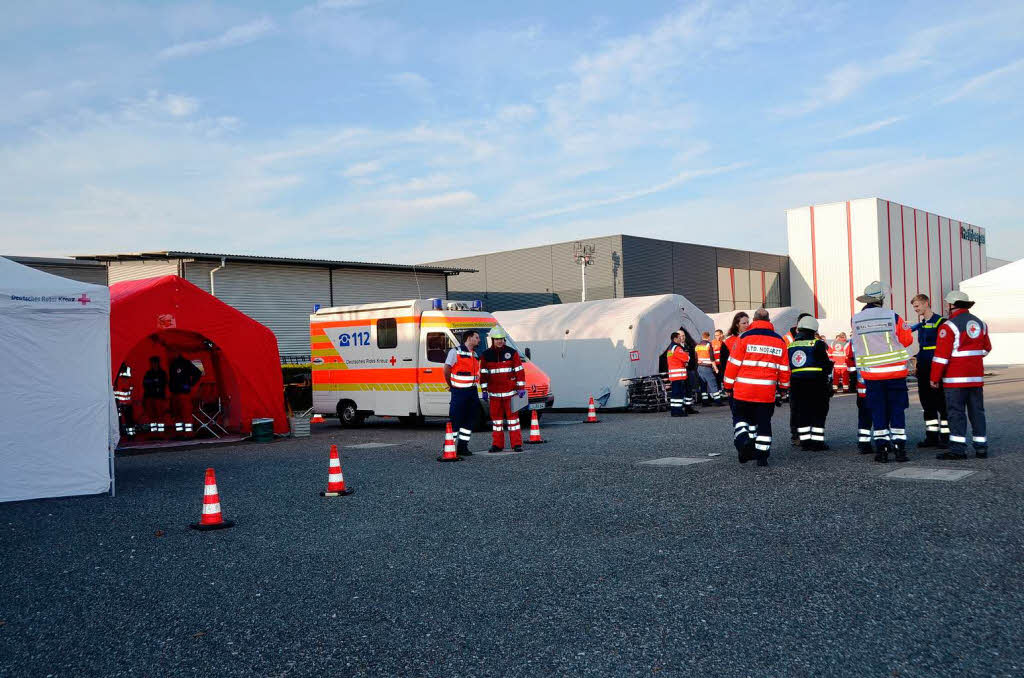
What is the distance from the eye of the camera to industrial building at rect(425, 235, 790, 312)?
136 feet

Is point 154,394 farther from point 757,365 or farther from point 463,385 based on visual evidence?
point 757,365

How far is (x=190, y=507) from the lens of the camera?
328 inches

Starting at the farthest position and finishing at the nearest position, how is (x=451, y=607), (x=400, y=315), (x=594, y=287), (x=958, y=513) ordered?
(x=594, y=287)
(x=400, y=315)
(x=958, y=513)
(x=451, y=607)

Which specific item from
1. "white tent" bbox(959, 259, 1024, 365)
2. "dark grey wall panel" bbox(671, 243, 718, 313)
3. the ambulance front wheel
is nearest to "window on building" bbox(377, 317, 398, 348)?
the ambulance front wheel

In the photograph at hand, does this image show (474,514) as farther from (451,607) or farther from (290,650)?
(290,650)

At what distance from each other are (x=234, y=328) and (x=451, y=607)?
11.6m

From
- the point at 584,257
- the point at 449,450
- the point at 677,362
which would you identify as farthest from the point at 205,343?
the point at 584,257

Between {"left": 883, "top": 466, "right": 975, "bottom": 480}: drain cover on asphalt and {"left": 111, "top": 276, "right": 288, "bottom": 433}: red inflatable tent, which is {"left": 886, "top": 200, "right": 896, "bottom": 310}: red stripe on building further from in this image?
{"left": 883, "top": 466, "right": 975, "bottom": 480}: drain cover on asphalt

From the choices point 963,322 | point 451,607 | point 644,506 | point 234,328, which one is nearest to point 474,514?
point 644,506

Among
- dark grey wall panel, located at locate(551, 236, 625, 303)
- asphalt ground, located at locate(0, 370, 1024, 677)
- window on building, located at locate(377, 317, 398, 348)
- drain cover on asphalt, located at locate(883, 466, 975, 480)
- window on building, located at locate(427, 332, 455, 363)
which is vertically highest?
dark grey wall panel, located at locate(551, 236, 625, 303)

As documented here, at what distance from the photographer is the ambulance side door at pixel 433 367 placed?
53.0 feet

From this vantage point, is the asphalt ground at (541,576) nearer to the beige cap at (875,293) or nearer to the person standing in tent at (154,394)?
the beige cap at (875,293)

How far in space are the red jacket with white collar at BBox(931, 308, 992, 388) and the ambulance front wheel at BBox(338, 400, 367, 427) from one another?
11.5 m

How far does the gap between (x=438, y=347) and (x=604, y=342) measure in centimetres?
583
